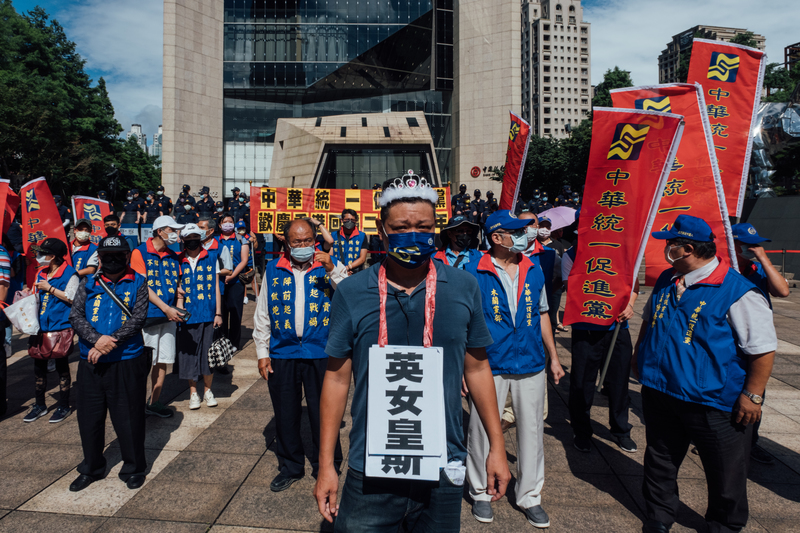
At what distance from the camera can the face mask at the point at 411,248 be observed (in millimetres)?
1951

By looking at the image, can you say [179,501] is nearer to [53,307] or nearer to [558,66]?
[53,307]

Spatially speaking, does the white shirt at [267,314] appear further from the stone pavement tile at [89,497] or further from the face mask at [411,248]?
the face mask at [411,248]

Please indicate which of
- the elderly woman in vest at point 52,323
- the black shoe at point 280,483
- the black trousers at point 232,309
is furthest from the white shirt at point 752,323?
the black trousers at point 232,309

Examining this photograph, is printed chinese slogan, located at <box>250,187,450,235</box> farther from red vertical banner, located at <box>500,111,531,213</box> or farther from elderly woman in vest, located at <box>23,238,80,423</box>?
elderly woman in vest, located at <box>23,238,80,423</box>

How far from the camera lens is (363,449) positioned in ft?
6.59

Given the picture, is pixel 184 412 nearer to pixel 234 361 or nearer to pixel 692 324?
pixel 234 361

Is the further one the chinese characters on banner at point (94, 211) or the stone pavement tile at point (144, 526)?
the chinese characters on banner at point (94, 211)

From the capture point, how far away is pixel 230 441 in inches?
182

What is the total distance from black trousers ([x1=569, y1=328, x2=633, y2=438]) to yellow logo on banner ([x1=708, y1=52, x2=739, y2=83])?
2755 millimetres

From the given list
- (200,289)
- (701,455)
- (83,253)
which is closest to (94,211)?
(83,253)

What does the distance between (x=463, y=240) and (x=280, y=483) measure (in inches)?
124

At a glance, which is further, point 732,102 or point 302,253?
point 732,102

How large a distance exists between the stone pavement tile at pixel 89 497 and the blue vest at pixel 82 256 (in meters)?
3.15


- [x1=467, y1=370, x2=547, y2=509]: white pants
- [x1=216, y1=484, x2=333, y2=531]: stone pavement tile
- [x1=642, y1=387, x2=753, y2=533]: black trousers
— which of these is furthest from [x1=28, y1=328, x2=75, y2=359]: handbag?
[x1=642, y1=387, x2=753, y2=533]: black trousers
